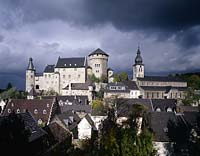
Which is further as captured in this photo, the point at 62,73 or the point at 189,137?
the point at 62,73

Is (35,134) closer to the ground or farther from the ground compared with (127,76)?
closer to the ground

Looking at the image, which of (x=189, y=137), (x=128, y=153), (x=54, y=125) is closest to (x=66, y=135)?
(x=54, y=125)

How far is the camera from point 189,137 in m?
38.8

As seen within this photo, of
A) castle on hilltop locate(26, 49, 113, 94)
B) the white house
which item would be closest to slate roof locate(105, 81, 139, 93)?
castle on hilltop locate(26, 49, 113, 94)

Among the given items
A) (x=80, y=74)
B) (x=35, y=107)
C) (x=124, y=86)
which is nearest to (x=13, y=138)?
(x=35, y=107)

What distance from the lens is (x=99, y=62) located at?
132 m

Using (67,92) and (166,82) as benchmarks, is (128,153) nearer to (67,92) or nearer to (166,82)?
(67,92)

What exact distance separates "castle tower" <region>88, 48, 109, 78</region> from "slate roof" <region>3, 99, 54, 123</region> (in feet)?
262

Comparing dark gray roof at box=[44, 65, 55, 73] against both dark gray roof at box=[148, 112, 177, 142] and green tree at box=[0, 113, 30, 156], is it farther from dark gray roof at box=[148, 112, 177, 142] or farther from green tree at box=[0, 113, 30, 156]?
green tree at box=[0, 113, 30, 156]

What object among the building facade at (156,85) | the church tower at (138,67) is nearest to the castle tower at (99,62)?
the church tower at (138,67)

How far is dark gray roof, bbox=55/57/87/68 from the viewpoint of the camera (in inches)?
5153

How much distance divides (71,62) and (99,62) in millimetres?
12346

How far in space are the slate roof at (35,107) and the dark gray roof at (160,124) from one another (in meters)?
17.1

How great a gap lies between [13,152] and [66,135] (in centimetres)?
2079
